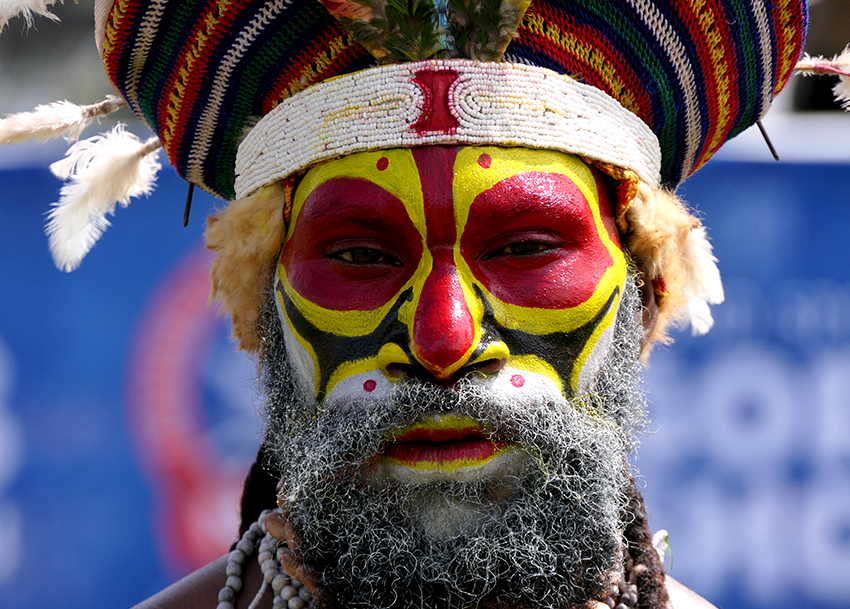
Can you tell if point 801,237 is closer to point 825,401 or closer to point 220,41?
point 825,401

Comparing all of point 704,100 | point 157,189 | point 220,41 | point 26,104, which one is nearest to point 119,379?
point 157,189

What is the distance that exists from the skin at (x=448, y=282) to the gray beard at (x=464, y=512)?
4cm

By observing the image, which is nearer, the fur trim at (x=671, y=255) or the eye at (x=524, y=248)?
the eye at (x=524, y=248)

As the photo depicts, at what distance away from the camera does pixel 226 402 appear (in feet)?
12.0

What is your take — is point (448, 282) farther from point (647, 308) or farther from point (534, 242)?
point (647, 308)

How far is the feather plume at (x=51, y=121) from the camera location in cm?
234

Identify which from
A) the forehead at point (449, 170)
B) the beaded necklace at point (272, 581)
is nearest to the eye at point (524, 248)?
the forehead at point (449, 170)

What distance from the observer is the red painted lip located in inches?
68.3

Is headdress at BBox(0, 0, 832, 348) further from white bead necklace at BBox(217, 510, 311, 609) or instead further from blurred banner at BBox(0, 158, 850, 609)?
blurred banner at BBox(0, 158, 850, 609)

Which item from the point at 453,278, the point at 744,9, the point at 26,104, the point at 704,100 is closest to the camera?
the point at 453,278

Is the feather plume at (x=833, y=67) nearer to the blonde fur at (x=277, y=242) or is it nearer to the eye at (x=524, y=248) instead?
the blonde fur at (x=277, y=242)

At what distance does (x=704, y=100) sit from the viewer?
2.09 m

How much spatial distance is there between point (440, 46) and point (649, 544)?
4.56 ft

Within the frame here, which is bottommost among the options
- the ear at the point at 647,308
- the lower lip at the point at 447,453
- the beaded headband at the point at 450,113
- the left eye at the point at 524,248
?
the ear at the point at 647,308
